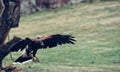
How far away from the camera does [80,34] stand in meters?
22.1

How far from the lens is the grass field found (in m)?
13.2

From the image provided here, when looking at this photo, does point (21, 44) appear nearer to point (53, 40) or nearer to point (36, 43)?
point (36, 43)

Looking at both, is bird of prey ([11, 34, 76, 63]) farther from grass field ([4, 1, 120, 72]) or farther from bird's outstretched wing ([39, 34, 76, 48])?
grass field ([4, 1, 120, 72])

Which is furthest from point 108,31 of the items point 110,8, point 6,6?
point 6,6

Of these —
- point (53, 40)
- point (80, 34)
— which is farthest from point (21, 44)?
point (80, 34)

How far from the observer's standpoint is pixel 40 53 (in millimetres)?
16875

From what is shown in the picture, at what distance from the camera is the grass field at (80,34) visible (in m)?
13.2

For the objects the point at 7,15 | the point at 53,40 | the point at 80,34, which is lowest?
the point at 80,34

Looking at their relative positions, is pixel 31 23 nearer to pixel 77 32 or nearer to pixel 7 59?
pixel 77 32

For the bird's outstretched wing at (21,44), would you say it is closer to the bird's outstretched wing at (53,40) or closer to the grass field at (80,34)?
the bird's outstretched wing at (53,40)

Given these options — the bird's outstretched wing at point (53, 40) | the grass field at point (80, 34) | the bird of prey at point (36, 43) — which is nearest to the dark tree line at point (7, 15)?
the bird of prey at point (36, 43)

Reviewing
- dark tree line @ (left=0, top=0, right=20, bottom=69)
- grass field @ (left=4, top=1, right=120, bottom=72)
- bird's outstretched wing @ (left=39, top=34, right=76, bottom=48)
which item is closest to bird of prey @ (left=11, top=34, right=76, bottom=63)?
bird's outstretched wing @ (left=39, top=34, right=76, bottom=48)

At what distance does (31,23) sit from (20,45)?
15.8 meters

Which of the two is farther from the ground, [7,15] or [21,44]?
[7,15]
